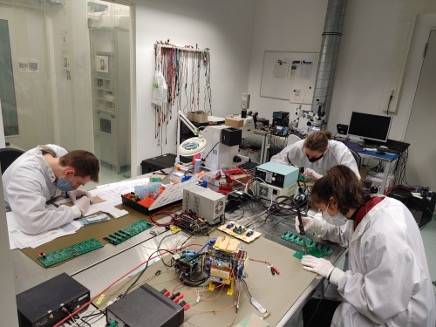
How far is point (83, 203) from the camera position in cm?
178

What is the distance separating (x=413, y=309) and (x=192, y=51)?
398 centimetres

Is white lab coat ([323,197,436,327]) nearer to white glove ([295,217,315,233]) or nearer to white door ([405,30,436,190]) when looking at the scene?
white glove ([295,217,315,233])

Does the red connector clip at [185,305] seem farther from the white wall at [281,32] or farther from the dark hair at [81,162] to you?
the white wall at [281,32]

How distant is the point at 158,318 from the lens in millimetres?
981

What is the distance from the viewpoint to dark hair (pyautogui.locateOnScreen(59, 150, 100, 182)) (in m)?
1.73

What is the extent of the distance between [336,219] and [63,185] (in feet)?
4.98

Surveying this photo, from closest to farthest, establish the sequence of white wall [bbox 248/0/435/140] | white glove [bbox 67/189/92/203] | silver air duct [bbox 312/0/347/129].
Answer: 1. white glove [bbox 67/189/92/203]
2. white wall [bbox 248/0/435/140]
3. silver air duct [bbox 312/0/347/129]

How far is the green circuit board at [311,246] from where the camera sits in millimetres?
1559

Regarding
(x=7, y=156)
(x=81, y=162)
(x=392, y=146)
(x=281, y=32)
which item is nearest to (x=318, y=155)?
(x=81, y=162)

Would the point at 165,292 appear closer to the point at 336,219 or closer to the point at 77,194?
the point at 336,219

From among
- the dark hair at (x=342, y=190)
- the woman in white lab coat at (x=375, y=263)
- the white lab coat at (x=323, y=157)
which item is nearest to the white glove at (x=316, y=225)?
the woman in white lab coat at (x=375, y=263)

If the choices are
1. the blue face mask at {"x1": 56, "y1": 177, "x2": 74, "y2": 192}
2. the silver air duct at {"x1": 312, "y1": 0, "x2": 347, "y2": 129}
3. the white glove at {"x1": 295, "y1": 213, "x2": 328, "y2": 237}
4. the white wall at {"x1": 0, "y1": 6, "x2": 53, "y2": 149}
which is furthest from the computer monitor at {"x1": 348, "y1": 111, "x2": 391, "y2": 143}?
the white wall at {"x1": 0, "y1": 6, "x2": 53, "y2": 149}

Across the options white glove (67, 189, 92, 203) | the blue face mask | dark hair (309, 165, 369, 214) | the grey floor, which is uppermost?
dark hair (309, 165, 369, 214)

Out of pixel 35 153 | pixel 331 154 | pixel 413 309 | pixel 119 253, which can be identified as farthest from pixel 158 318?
pixel 331 154
